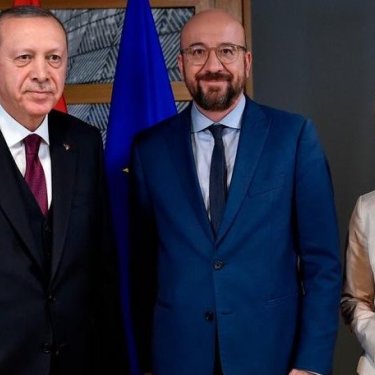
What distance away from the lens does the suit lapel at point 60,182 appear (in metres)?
1.75

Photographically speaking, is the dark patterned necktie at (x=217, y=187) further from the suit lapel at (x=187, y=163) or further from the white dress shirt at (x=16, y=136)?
the white dress shirt at (x=16, y=136)

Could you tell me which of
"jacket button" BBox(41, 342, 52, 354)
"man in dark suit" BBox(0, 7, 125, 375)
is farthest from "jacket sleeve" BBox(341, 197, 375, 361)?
"jacket button" BBox(41, 342, 52, 354)

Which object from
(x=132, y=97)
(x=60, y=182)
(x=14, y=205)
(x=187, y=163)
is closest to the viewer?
(x=14, y=205)

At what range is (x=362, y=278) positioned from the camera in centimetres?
201

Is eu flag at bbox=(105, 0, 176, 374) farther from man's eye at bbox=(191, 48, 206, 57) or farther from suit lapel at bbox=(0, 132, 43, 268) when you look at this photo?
suit lapel at bbox=(0, 132, 43, 268)

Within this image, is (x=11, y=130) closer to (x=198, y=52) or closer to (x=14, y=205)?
(x=14, y=205)

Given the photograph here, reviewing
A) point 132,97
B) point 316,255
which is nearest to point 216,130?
point 316,255

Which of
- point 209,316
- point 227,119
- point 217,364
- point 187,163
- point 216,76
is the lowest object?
point 217,364

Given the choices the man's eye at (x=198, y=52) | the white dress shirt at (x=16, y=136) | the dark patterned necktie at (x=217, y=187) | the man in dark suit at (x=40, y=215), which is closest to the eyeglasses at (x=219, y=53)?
the man's eye at (x=198, y=52)

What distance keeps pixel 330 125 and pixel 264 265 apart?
1.40 metres

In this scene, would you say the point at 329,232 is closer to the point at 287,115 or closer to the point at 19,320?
the point at 287,115

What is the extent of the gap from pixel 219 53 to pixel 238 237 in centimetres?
50

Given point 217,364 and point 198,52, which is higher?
point 198,52

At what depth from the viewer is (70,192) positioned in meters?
1.80
